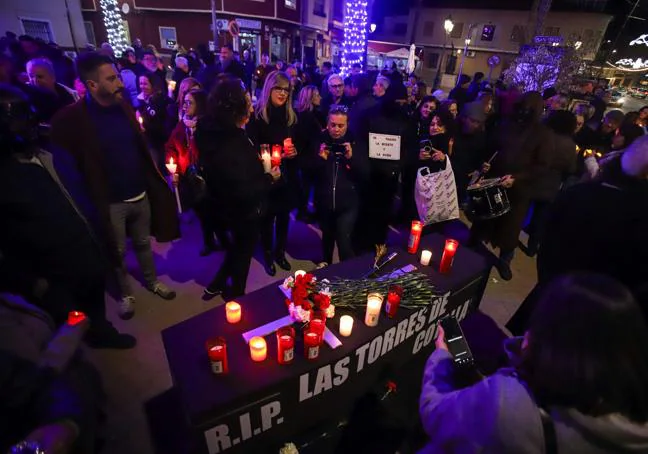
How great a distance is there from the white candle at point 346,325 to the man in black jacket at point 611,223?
1675mm

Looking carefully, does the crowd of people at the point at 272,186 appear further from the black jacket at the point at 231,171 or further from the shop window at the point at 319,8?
the shop window at the point at 319,8

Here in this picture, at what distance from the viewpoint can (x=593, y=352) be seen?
0.99 m

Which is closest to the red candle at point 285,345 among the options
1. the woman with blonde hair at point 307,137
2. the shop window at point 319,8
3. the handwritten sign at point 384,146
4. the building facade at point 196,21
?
the woman with blonde hair at point 307,137

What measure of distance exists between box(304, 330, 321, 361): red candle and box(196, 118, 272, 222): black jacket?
4.60ft

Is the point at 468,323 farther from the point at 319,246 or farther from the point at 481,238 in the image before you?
the point at 319,246

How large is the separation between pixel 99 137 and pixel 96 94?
321mm

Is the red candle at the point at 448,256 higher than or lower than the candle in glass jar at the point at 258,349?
higher

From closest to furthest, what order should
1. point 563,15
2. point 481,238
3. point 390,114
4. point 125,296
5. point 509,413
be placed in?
point 509,413
point 125,296
point 390,114
point 481,238
point 563,15

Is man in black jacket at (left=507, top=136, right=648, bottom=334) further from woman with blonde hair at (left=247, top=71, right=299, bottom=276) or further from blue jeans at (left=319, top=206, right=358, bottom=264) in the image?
woman with blonde hair at (left=247, top=71, right=299, bottom=276)

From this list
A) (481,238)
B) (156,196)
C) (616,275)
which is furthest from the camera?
(481,238)

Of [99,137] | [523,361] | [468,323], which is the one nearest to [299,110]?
[99,137]

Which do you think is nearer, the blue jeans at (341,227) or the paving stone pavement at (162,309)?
the paving stone pavement at (162,309)

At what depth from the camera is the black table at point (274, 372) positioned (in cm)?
180

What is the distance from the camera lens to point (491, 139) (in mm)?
4031
